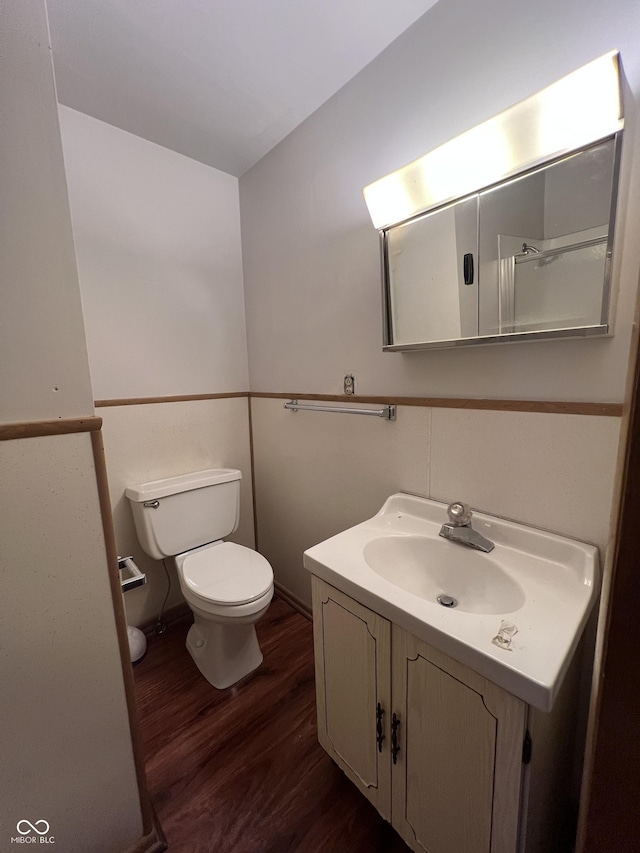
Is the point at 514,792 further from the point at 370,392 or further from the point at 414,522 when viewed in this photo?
the point at 370,392

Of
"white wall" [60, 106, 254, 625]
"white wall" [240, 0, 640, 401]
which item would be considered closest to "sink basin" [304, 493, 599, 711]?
"white wall" [240, 0, 640, 401]

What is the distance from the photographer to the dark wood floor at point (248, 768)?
0.99 meters

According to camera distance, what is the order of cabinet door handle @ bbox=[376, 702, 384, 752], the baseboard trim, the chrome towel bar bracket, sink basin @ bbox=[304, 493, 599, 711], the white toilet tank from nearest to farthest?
sink basin @ bbox=[304, 493, 599, 711], cabinet door handle @ bbox=[376, 702, 384, 752], the chrome towel bar bracket, the white toilet tank, the baseboard trim

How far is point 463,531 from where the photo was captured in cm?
104

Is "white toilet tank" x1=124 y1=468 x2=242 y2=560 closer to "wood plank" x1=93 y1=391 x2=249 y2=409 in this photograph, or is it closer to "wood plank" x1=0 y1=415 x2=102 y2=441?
"wood plank" x1=93 y1=391 x2=249 y2=409

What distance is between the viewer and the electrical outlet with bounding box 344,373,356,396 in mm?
1457

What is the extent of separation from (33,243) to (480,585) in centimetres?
136

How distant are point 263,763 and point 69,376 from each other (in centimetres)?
140

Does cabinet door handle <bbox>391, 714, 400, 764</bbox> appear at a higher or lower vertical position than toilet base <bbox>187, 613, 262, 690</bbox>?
higher

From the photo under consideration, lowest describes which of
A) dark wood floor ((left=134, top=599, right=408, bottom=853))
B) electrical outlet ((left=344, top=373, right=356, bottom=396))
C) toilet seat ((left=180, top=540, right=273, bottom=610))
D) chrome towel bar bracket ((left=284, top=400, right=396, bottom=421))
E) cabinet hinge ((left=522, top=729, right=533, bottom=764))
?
dark wood floor ((left=134, top=599, right=408, bottom=853))

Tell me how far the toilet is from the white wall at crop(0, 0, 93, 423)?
941 millimetres

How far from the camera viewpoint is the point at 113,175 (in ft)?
5.08

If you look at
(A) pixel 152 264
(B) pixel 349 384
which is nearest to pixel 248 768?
(B) pixel 349 384

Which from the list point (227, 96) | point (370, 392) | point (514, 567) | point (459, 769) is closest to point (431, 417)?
point (370, 392)
